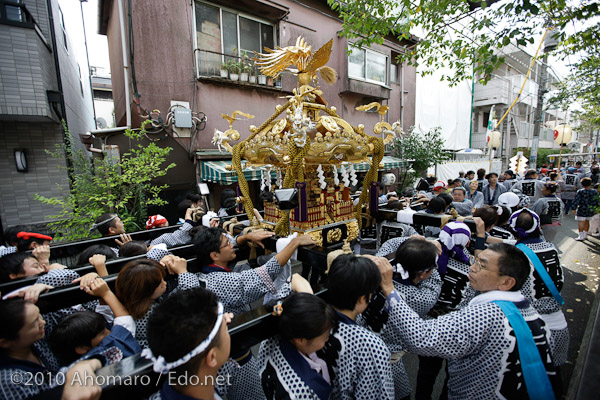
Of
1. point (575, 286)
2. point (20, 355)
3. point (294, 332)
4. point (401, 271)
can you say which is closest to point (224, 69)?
point (401, 271)

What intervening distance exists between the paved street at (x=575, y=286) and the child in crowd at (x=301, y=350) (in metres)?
2.26

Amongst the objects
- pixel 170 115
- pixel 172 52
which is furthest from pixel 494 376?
pixel 172 52

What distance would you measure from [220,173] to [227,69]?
3.50 m

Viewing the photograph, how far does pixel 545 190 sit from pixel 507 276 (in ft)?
21.7

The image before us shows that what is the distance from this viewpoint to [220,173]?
707cm

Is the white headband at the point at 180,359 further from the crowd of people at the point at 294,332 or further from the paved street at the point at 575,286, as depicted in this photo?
the paved street at the point at 575,286

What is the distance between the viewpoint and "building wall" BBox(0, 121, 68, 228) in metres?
6.32

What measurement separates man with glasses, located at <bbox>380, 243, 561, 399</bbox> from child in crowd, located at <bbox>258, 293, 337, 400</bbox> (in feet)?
1.72

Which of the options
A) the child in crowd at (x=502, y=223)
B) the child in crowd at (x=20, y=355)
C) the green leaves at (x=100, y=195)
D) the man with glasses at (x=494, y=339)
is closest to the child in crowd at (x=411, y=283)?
the man with glasses at (x=494, y=339)

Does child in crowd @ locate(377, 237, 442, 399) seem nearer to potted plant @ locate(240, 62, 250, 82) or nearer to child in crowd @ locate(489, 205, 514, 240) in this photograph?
child in crowd @ locate(489, 205, 514, 240)

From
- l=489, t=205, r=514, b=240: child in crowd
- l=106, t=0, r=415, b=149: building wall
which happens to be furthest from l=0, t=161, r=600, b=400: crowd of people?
l=106, t=0, r=415, b=149: building wall

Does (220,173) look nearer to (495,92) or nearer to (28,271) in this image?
(28,271)

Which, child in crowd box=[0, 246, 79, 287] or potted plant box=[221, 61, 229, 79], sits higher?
potted plant box=[221, 61, 229, 79]

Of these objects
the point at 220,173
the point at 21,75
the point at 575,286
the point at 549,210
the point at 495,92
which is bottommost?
the point at 575,286
